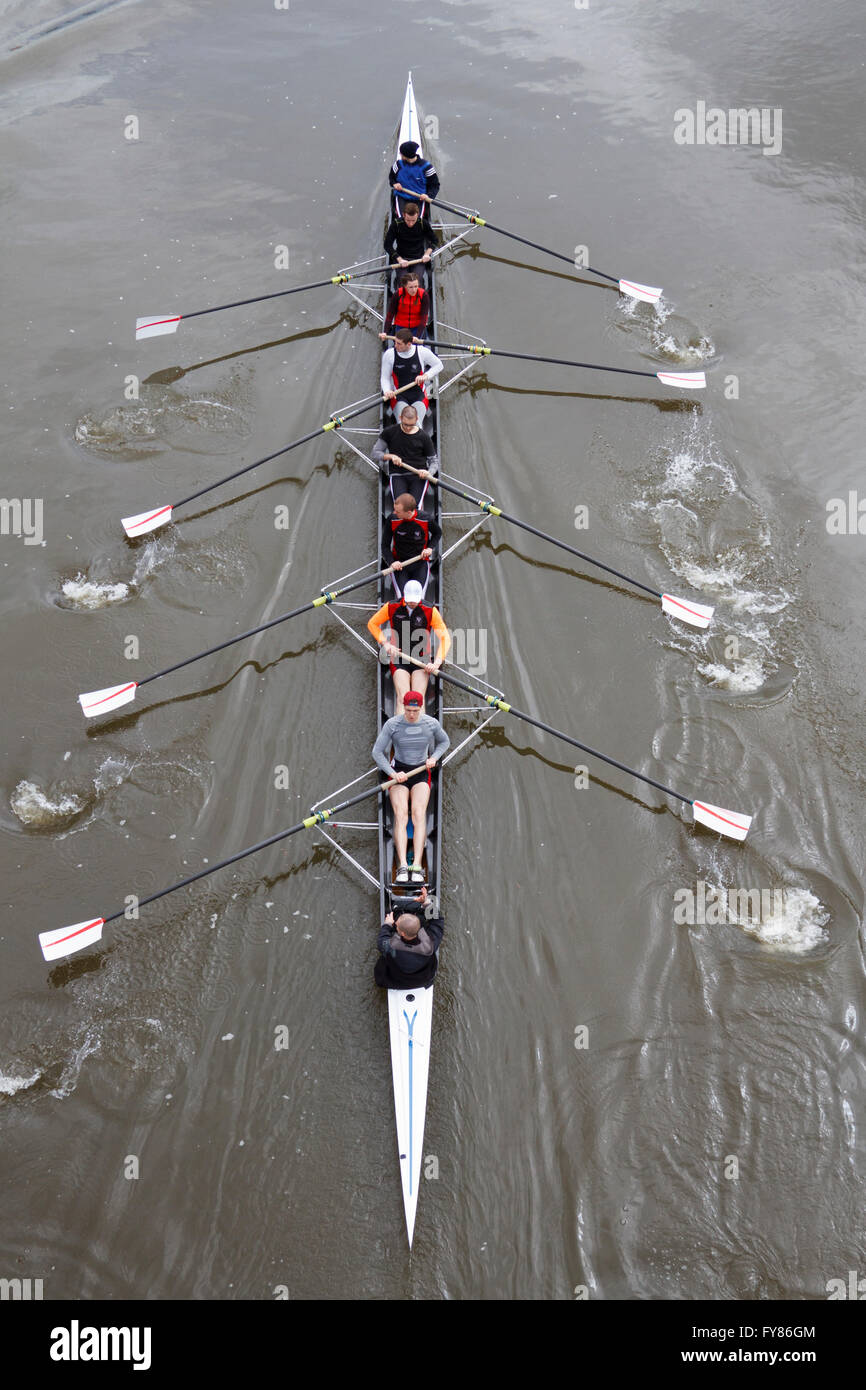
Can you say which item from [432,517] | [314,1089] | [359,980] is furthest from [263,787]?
[432,517]

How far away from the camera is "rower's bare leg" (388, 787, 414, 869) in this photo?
7.55 metres

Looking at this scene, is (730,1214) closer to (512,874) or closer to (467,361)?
(512,874)

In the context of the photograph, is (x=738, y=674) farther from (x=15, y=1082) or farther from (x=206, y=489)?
(x=15, y=1082)

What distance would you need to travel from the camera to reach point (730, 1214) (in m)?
6.38

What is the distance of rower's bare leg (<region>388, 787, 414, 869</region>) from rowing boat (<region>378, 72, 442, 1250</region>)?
117 millimetres

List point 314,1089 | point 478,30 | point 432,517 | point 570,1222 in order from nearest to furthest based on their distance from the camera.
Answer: point 570,1222 < point 314,1089 < point 432,517 < point 478,30

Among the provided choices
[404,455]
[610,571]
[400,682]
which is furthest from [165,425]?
[610,571]

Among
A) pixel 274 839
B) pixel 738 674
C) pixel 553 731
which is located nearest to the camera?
pixel 274 839

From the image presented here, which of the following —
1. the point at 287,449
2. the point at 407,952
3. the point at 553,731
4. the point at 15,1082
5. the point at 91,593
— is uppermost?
the point at 287,449

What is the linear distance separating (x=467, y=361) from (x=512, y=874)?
6.90m

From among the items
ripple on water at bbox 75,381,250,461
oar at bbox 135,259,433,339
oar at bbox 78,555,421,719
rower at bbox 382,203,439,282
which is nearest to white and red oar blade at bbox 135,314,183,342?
oar at bbox 135,259,433,339

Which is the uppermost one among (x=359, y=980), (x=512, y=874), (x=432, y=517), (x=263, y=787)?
(x=432, y=517)

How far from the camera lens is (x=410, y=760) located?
7.81 metres

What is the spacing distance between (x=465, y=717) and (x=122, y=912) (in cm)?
337
